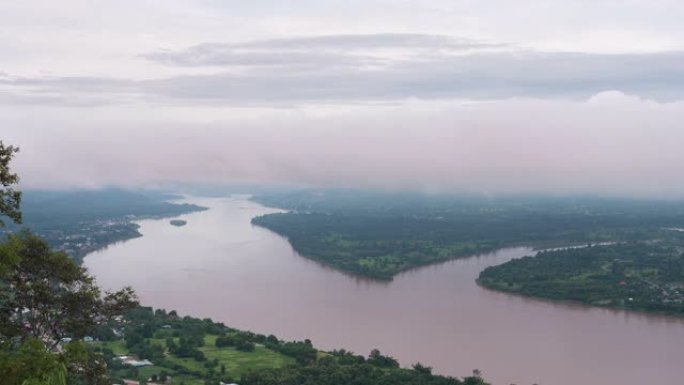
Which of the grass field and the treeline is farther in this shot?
the treeline

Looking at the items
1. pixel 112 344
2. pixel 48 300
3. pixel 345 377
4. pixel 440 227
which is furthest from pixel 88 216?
pixel 48 300

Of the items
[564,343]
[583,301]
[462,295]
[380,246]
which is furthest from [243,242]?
[564,343]

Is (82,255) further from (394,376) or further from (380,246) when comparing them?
→ (394,376)

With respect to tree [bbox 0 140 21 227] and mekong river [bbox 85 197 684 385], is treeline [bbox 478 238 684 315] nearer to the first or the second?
mekong river [bbox 85 197 684 385]

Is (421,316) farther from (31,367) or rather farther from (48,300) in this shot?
(31,367)

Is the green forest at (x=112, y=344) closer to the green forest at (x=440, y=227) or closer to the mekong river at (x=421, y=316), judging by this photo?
the mekong river at (x=421, y=316)

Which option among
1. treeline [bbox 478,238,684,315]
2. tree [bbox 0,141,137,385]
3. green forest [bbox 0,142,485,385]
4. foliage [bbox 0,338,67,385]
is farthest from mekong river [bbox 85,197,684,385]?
foliage [bbox 0,338,67,385]
